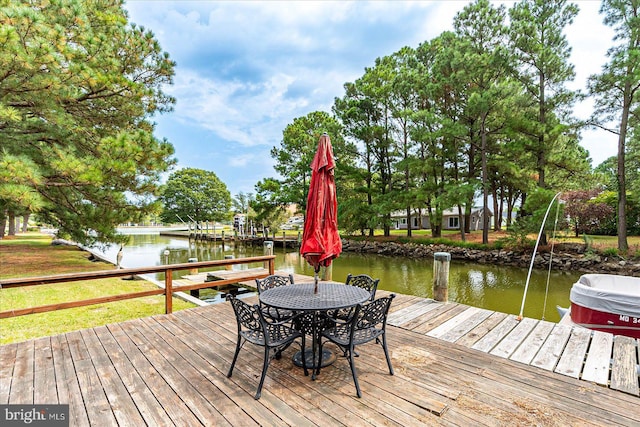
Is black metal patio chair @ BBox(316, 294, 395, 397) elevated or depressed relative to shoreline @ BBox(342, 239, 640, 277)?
elevated

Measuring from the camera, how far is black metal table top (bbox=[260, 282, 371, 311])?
2539mm

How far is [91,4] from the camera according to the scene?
7129 millimetres

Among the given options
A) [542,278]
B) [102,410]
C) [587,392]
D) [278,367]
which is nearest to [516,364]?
[587,392]

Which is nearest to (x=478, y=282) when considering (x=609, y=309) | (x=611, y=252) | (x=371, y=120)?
(x=609, y=309)

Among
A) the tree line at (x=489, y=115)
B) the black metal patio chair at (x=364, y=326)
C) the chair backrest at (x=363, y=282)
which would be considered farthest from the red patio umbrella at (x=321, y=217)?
the tree line at (x=489, y=115)

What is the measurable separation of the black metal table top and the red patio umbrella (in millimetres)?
193

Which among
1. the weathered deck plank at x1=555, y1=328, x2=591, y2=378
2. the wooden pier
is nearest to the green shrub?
the weathered deck plank at x1=555, y1=328, x2=591, y2=378

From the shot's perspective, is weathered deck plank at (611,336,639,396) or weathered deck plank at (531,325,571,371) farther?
weathered deck plank at (531,325,571,371)

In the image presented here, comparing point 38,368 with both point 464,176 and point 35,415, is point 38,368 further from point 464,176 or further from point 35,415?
point 464,176

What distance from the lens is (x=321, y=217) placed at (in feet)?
9.66

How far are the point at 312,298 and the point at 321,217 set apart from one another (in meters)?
0.83

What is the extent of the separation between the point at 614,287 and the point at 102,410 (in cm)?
753

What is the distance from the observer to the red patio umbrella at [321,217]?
114 inches

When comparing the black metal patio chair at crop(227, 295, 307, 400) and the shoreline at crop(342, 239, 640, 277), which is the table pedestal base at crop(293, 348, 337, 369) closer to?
the black metal patio chair at crop(227, 295, 307, 400)
